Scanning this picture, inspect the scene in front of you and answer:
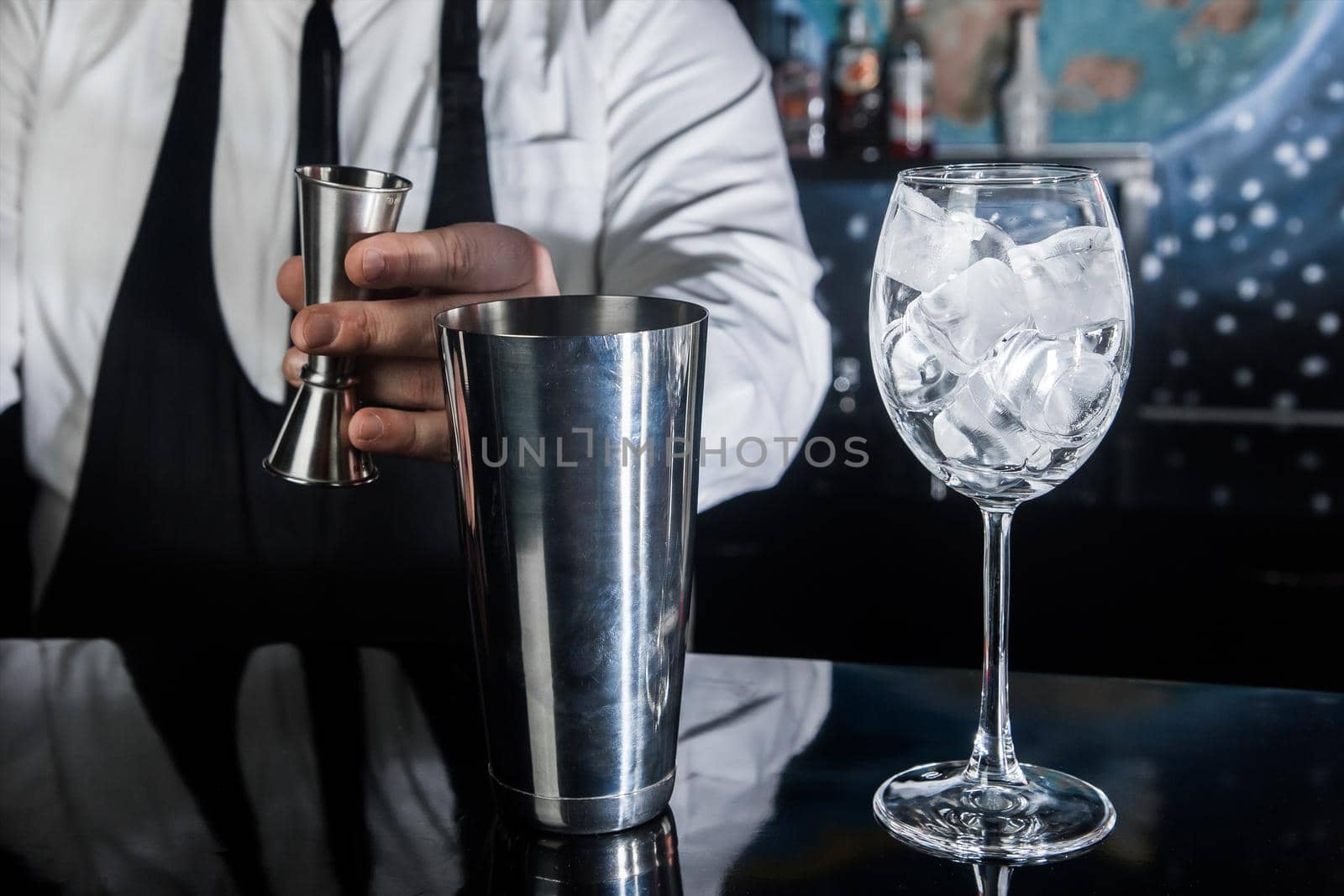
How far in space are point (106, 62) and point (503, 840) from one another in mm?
1231

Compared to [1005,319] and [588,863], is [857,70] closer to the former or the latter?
[1005,319]

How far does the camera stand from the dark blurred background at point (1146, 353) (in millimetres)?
2488

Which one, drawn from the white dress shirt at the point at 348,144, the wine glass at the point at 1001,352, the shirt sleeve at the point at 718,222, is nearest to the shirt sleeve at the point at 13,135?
the white dress shirt at the point at 348,144

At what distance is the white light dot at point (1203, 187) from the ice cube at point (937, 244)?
7.73 ft

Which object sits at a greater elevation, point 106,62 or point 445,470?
point 106,62

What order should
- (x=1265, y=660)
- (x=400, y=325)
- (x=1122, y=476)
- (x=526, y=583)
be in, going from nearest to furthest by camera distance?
(x=526, y=583) < (x=400, y=325) < (x=1265, y=660) < (x=1122, y=476)

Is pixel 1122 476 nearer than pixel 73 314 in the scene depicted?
No

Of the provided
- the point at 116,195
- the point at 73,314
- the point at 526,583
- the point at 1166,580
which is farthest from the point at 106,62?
the point at 1166,580

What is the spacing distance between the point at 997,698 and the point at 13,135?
136cm

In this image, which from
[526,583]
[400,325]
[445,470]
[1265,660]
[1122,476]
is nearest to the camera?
[526,583]

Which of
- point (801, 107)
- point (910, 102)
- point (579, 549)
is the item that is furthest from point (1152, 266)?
point (579, 549)

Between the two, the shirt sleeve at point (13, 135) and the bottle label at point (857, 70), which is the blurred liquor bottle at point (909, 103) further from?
the shirt sleeve at point (13, 135)

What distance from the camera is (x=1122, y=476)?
8.57ft

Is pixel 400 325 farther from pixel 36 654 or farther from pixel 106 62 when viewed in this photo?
pixel 106 62
